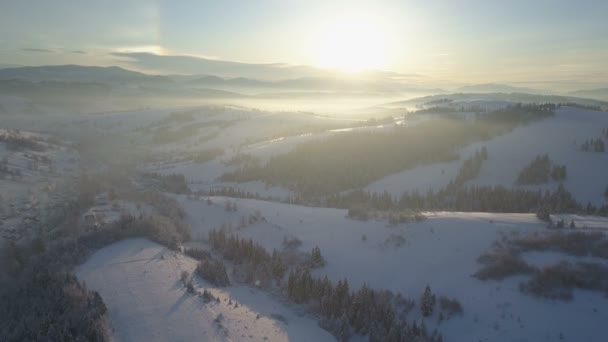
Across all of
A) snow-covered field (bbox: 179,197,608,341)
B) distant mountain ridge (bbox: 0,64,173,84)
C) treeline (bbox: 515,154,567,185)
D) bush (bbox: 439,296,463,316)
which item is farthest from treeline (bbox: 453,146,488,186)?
distant mountain ridge (bbox: 0,64,173,84)

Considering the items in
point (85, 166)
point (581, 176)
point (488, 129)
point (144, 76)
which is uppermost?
point (144, 76)

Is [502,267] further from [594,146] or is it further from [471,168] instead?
[594,146]

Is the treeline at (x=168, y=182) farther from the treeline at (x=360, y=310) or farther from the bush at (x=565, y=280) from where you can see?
the bush at (x=565, y=280)

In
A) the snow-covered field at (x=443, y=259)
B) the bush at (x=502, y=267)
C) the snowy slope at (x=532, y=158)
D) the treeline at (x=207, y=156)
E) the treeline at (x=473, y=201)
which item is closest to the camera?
the snow-covered field at (x=443, y=259)

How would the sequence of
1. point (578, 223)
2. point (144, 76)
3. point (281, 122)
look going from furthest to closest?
point (144, 76) → point (281, 122) → point (578, 223)

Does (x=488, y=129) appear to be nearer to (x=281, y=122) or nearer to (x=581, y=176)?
(x=581, y=176)

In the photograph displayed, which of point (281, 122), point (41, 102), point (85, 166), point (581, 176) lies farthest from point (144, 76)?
point (581, 176)

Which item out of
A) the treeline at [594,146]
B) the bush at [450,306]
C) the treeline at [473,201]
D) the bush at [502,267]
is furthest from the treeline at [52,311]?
the treeline at [594,146]

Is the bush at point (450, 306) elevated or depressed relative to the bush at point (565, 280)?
depressed
